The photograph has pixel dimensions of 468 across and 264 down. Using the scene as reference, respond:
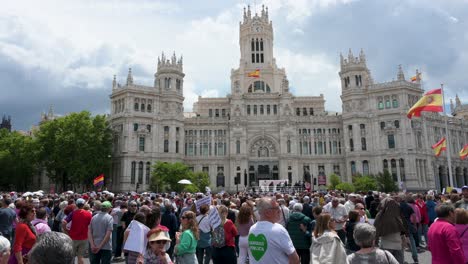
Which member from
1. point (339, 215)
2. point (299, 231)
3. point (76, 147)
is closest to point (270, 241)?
point (299, 231)

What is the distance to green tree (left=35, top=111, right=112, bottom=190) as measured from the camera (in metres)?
67.5

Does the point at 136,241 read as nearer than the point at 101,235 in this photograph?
Yes

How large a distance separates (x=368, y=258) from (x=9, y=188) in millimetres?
93475

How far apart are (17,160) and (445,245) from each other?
83.2 m

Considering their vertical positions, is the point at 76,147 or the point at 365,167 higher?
the point at 76,147

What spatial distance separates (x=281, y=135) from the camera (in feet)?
259

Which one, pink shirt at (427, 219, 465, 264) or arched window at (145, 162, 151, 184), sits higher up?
arched window at (145, 162, 151, 184)

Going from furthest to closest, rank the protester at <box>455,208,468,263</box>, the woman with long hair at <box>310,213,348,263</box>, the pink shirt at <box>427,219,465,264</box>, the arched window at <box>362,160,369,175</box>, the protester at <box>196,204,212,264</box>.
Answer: the arched window at <box>362,160,369,175</box>, the protester at <box>196,204,212,264</box>, the protester at <box>455,208,468,263</box>, the pink shirt at <box>427,219,465,264</box>, the woman with long hair at <box>310,213,348,263</box>

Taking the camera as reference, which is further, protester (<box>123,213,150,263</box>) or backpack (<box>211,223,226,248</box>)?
backpack (<box>211,223,226,248</box>)

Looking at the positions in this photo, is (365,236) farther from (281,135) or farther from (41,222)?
(281,135)

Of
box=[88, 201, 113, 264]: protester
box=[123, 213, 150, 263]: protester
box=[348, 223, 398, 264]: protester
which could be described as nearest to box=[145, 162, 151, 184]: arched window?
box=[88, 201, 113, 264]: protester

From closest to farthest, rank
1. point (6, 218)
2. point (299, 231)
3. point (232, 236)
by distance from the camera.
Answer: point (232, 236) < point (299, 231) < point (6, 218)

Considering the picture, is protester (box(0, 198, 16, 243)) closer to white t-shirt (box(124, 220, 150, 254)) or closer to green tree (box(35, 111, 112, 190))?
white t-shirt (box(124, 220, 150, 254))

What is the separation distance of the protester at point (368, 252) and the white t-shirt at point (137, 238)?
4802 millimetres
